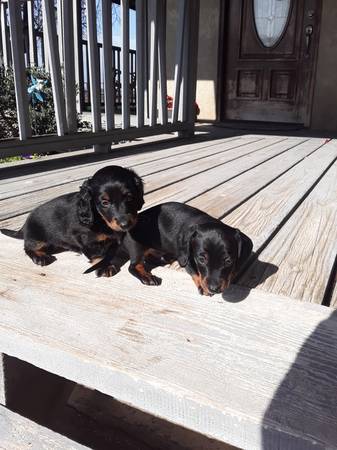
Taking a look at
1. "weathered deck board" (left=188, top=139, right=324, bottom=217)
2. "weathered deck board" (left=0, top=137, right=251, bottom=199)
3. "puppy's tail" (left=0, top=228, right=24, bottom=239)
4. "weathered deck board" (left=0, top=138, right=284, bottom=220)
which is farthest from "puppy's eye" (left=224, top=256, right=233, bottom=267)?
"weathered deck board" (left=0, top=137, right=251, bottom=199)

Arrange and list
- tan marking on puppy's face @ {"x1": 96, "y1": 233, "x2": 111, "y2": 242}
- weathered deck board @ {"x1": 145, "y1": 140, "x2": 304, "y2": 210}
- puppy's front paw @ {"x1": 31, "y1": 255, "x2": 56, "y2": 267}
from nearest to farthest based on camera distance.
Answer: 1. puppy's front paw @ {"x1": 31, "y1": 255, "x2": 56, "y2": 267}
2. tan marking on puppy's face @ {"x1": 96, "y1": 233, "x2": 111, "y2": 242}
3. weathered deck board @ {"x1": 145, "y1": 140, "x2": 304, "y2": 210}

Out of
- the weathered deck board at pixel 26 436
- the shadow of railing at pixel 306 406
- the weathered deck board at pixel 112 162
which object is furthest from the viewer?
the weathered deck board at pixel 112 162

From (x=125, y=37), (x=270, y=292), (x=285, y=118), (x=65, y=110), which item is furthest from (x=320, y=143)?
(x=270, y=292)

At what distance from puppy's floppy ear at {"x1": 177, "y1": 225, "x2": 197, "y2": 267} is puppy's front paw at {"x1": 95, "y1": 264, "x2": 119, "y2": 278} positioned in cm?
26

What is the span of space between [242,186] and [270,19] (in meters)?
5.82

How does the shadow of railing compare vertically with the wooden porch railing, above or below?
below

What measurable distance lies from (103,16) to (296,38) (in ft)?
14.8

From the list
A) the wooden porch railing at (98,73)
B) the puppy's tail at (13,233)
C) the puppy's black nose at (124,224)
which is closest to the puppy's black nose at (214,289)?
the puppy's black nose at (124,224)

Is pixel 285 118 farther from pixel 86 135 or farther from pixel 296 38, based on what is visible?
pixel 86 135

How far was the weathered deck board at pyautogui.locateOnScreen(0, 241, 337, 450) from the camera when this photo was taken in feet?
3.31

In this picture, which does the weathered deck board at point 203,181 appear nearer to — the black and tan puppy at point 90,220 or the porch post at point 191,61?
the black and tan puppy at point 90,220

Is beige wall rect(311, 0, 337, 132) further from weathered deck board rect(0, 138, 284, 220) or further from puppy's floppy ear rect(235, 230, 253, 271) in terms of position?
puppy's floppy ear rect(235, 230, 253, 271)

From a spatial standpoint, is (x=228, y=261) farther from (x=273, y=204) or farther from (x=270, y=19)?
(x=270, y=19)

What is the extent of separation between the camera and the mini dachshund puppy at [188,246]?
155cm
